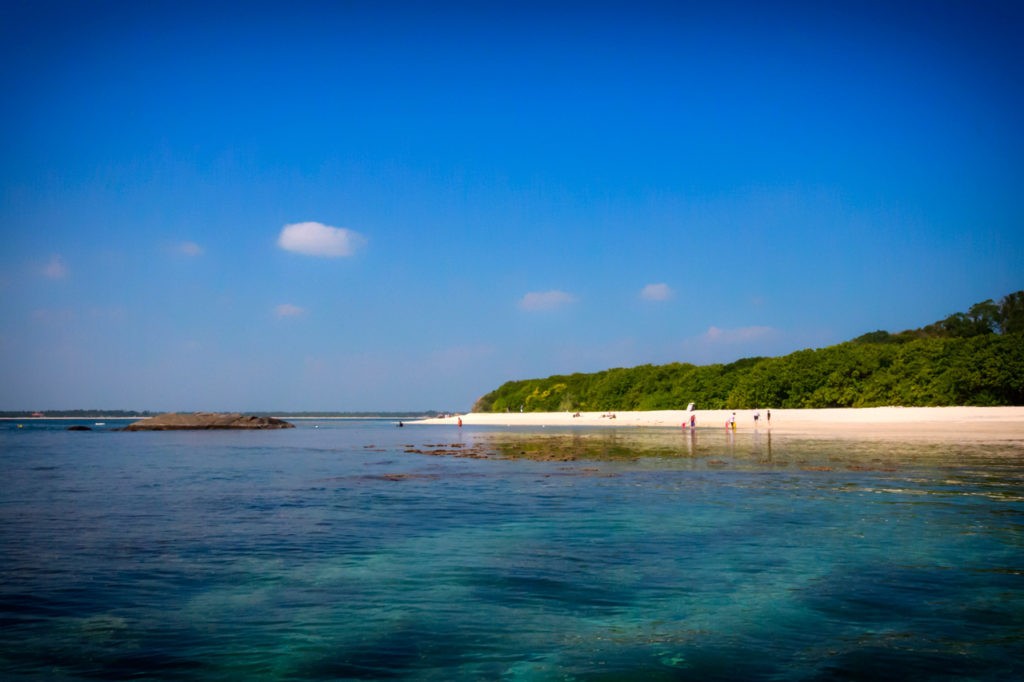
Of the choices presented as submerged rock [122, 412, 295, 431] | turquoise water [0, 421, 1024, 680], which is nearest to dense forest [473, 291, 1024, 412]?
turquoise water [0, 421, 1024, 680]

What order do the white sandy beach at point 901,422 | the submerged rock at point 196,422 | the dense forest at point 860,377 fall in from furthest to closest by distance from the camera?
the submerged rock at point 196,422 → the dense forest at point 860,377 → the white sandy beach at point 901,422

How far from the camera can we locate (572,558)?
12.1m

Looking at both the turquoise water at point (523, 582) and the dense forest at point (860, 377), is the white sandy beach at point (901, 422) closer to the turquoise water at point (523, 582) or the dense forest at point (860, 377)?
the dense forest at point (860, 377)

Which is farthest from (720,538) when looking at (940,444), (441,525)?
(940,444)

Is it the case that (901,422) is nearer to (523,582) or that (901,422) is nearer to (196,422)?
(523,582)

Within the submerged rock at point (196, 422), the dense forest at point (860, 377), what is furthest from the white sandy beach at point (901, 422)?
the submerged rock at point (196, 422)

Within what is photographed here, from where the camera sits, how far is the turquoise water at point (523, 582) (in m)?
7.16

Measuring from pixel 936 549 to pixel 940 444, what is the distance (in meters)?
34.2

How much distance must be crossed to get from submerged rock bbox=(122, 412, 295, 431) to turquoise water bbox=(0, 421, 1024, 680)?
234ft

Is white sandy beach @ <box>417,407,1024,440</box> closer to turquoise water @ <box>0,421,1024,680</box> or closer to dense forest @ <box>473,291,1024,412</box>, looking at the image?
dense forest @ <box>473,291,1024,412</box>

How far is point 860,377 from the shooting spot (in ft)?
304

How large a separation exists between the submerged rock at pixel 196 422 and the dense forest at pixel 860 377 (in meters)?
70.8

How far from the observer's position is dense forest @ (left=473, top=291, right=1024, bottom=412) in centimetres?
7556

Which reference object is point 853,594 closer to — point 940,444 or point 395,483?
point 395,483
